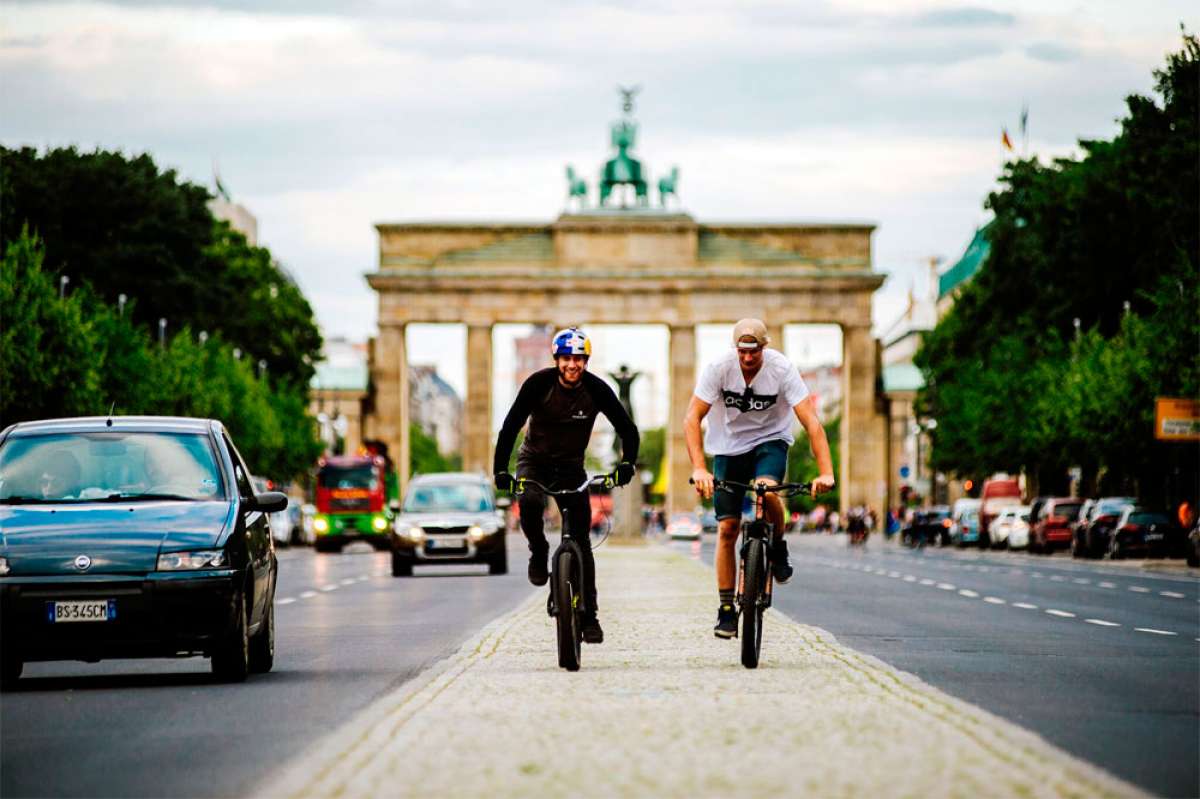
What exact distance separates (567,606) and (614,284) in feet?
340

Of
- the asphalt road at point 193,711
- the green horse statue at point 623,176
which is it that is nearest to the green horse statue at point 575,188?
the green horse statue at point 623,176

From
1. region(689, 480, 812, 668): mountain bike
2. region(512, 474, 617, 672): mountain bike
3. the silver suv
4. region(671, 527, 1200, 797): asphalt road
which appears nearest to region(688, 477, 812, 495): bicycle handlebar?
region(689, 480, 812, 668): mountain bike

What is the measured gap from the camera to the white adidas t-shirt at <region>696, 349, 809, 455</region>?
14.0 m

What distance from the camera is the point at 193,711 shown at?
12359 mm

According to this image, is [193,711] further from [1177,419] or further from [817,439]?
[1177,419]

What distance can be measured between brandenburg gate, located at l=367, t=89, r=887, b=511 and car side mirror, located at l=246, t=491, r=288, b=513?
100 meters

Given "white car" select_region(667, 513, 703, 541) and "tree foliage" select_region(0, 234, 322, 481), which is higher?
"tree foliage" select_region(0, 234, 322, 481)

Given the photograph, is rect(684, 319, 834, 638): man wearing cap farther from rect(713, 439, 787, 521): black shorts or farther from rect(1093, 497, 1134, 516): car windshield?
rect(1093, 497, 1134, 516): car windshield

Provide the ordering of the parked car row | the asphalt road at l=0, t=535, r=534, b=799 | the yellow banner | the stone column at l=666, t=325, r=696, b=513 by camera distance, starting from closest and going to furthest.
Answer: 1. the asphalt road at l=0, t=535, r=534, b=799
2. the yellow banner
3. the parked car row
4. the stone column at l=666, t=325, r=696, b=513

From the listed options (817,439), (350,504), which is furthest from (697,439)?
(350,504)

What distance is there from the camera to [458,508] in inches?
1580

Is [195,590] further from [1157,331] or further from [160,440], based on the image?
[1157,331]

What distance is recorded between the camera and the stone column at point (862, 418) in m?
118

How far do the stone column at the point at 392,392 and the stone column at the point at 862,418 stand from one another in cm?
2038
